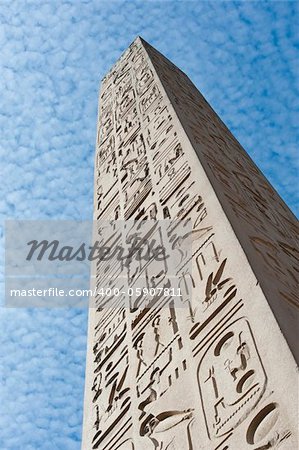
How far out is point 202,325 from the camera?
4.30 meters

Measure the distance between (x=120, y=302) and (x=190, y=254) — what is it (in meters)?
1.03

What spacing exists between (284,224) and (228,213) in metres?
1.65

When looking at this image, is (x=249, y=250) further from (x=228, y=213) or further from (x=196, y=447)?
(x=196, y=447)

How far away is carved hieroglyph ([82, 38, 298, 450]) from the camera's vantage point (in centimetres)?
356

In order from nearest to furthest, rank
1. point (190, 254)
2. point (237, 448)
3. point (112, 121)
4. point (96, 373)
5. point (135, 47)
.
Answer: point (237, 448) < point (190, 254) < point (96, 373) < point (112, 121) < point (135, 47)

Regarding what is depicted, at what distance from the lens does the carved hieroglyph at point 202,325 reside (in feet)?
11.7

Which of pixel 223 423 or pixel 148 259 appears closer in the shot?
pixel 223 423

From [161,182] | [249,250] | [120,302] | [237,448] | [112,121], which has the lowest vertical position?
[237,448]

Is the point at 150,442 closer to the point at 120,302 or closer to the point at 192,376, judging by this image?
the point at 192,376

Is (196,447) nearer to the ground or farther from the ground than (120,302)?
nearer to the ground

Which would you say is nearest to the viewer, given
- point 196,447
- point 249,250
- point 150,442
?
point 196,447

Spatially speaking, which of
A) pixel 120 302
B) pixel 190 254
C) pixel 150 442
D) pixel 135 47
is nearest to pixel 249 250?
pixel 190 254

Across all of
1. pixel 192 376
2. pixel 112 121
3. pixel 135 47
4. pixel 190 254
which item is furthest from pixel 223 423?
pixel 135 47

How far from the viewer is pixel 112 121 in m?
10.9
